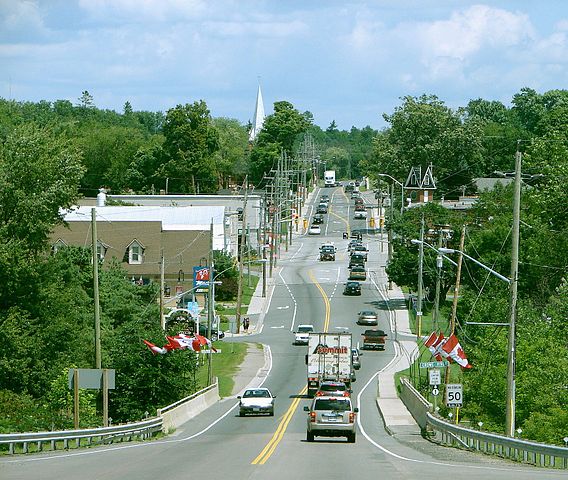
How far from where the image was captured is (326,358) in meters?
60.1

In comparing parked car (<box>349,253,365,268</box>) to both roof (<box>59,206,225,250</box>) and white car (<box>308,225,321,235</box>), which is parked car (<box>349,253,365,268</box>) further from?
white car (<box>308,225,321,235</box>)

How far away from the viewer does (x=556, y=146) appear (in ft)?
238

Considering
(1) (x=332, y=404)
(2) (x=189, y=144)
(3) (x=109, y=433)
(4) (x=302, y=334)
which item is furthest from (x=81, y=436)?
(2) (x=189, y=144)

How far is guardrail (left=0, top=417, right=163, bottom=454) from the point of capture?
27766 mm

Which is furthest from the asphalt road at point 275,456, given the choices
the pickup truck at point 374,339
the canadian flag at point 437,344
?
the pickup truck at point 374,339

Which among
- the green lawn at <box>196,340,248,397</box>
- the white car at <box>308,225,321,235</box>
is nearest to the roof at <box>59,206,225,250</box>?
the green lawn at <box>196,340,248,397</box>

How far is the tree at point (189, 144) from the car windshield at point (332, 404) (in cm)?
13571

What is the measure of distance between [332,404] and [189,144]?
5457 inches

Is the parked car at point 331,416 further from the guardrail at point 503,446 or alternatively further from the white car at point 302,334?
the white car at point 302,334

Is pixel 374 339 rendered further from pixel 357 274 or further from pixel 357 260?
pixel 357 260

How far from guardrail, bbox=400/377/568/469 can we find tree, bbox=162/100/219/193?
128m

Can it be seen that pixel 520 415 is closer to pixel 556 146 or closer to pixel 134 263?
pixel 556 146

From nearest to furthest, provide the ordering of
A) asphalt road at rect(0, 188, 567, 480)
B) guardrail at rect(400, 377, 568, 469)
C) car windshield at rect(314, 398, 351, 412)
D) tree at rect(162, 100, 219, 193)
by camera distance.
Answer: asphalt road at rect(0, 188, 567, 480)
guardrail at rect(400, 377, 568, 469)
car windshield at rect(314, 398, 351, 412)
tree at rect(162, 100, 219, 193)

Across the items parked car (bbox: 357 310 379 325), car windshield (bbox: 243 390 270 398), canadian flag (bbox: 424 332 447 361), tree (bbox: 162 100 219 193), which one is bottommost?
Result: parked car (bbox: 357 310 379 325)
